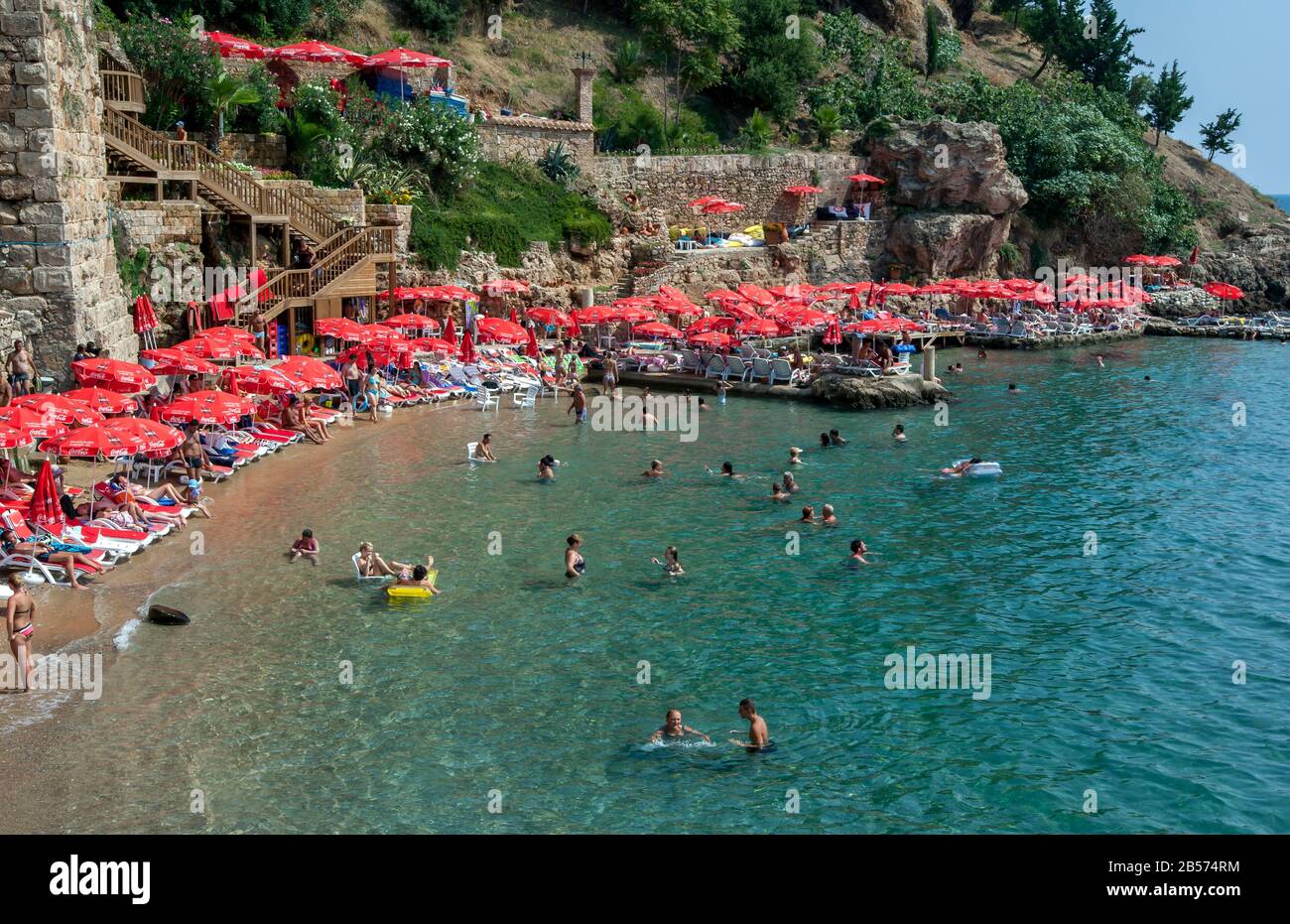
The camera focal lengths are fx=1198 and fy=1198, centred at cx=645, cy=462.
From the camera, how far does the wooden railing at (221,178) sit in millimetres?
27250

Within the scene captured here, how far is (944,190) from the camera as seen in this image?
161ft

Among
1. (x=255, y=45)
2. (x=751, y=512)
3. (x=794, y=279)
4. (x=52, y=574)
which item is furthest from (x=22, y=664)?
(x=794, y=279)

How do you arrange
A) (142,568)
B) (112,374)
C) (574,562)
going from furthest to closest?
1. (112,374)
2. (574,562)
3. (142,568)

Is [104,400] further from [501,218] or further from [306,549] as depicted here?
[501,218]

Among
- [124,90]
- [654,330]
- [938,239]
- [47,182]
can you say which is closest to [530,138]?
[654,330]

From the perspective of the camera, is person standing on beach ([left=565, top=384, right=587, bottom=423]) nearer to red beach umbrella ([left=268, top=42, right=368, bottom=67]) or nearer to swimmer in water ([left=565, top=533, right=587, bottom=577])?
swimmer in water ([left=565, top=533, right=587, bottom=577])

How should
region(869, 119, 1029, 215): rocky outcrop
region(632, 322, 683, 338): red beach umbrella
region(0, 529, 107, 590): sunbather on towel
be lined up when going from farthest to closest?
region(869, 119, 1029, 215): rocky outcrop < region(632, 322, 683, 338): red beach umbrella < region(0, 529, 107, 590): sunbather on towel

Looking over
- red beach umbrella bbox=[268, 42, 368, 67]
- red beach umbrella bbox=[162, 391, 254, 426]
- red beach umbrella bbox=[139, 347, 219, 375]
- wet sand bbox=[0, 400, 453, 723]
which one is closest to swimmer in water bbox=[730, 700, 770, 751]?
wet sand bbox=[0, 400, 453, 723]

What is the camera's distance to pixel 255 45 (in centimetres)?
3738

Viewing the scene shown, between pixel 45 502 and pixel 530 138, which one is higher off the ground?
pixel 530 138

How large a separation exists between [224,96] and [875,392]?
776 inches

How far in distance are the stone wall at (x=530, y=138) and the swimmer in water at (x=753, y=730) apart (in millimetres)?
32128

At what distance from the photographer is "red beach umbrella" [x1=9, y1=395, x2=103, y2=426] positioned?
1802 centimetres

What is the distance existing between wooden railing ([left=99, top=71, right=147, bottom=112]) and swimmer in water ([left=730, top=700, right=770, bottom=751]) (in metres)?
24.9
